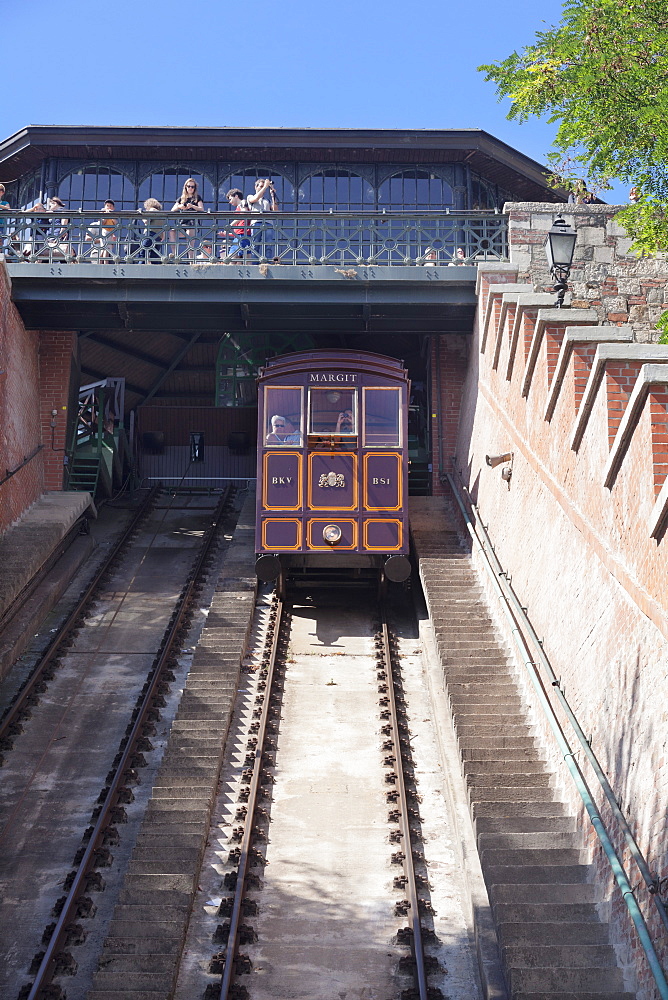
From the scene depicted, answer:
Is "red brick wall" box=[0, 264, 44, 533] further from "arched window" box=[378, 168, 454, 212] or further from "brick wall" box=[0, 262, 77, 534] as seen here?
"arched window" box=[378, 168, 454, 212]

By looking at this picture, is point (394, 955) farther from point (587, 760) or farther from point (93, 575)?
point (93, 575)

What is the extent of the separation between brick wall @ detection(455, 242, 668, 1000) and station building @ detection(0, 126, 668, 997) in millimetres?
32

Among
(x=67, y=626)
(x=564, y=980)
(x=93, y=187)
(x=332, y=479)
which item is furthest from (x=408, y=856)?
(x=93, y=187)

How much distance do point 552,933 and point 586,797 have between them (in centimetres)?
116

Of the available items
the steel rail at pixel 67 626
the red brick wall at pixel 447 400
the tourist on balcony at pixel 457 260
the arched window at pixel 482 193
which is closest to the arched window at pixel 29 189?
the steel rail at pixel 67 626

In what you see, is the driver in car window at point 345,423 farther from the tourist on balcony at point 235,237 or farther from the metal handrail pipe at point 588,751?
the tourist on balcony at point 235,237

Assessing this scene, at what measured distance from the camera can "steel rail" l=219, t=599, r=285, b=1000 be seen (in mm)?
7926

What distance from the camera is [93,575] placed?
1745cm

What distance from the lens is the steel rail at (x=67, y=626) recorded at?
12316 mm

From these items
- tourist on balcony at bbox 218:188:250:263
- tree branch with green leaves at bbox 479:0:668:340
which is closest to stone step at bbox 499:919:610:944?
tree branch with green leaves at bbox 479:0:668:340

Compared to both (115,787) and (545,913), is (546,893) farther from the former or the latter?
(115,787)

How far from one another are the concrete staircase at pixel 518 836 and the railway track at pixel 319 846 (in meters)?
0.66

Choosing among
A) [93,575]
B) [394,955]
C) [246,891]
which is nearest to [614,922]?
[394,955]

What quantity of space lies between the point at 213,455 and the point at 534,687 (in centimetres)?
1604
